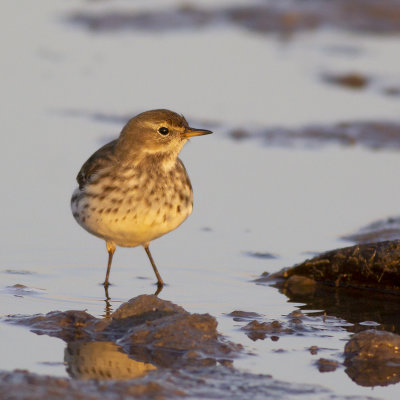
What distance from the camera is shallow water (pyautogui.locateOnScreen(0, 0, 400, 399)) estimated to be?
737 centimetres

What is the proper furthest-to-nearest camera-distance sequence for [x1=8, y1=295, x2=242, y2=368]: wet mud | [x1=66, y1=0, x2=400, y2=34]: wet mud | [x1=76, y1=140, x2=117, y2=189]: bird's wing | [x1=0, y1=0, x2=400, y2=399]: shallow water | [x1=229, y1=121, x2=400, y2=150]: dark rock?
[x1=66, y1=0, x2=400, y2=34]: wet mud, [x1=229, y1=121, x2=400, y2=150]: dark rock, [x1=76, y1=140, x2=117, y2=189]: bird's wing, [x1=0, y1=0, x2=400, y2=399]: shallow water, [x1=8, y1=295, x2=242, y2=368]: wet mud

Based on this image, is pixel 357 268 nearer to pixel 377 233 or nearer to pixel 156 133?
pixel 377 233

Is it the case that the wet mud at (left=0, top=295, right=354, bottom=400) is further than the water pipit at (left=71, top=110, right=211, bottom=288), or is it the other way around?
the water pipit at (left=71, top=110, right=211, bottom=288)

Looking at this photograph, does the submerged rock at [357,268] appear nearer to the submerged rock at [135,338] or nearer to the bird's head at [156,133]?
the bird's head at [156,133]

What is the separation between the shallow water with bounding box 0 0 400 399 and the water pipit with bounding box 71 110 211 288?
1.28 ft

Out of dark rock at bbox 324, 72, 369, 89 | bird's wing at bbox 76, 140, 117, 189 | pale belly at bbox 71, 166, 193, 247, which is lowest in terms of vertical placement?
pale belly at bbox 71, 166, 193, 247

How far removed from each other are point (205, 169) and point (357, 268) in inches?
122

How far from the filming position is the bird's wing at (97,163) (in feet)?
26.8

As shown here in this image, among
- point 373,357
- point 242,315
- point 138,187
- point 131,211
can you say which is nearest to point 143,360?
point 242,315

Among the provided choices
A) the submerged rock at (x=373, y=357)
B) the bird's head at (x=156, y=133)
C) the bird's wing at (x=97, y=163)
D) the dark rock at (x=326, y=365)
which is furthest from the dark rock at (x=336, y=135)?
the dark rock at (x=326, y=365)

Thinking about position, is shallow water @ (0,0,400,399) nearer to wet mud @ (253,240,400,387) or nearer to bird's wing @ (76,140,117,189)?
wet mud @ (253,240,400,387)

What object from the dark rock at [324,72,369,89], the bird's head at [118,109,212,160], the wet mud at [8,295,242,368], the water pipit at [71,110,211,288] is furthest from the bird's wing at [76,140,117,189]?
the dark rock at [324,72,369,89]

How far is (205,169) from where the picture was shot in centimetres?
1077

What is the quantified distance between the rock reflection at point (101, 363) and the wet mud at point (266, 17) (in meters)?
11.7
